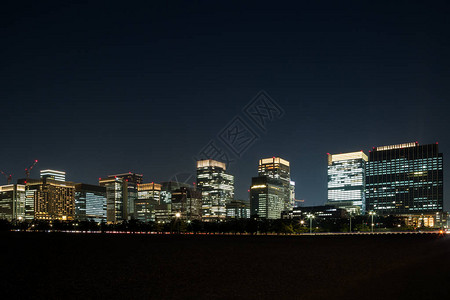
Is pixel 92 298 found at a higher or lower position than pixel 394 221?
higher

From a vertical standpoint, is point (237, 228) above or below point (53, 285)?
below

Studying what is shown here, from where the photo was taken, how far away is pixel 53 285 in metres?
13.0

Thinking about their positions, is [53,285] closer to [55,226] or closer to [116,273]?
[116,273]

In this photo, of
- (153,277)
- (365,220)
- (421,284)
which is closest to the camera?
(421,284)

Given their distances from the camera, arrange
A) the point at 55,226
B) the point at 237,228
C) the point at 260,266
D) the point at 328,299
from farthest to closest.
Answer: the point at 55,226, the point at 237,228, the point at 260,266, the point at 328,299

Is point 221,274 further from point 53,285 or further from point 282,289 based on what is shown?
point 53,285

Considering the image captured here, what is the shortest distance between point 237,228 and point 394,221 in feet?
330

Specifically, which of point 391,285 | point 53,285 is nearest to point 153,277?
point 53,285

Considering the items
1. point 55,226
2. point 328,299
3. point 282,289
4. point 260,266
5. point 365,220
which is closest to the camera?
point 328,299

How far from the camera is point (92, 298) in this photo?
1088cm

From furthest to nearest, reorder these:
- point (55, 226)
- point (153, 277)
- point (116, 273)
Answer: point (55, 226) < point (116, 273) < point (153, 277)

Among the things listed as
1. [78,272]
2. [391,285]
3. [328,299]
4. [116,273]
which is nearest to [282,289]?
[328,299]

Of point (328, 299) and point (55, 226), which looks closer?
point (328, 299)

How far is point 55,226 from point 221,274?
106m
